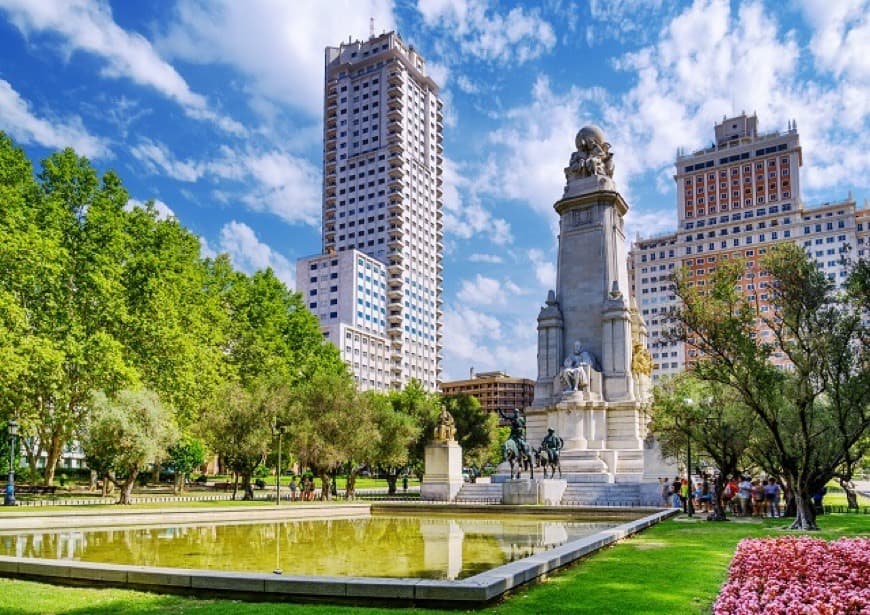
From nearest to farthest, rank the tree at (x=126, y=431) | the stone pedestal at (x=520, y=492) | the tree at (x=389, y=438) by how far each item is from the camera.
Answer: the stone pedestal at (x=520, y=492) → the tree at (x=126, y=431) → the tree at (x=389, y=438)

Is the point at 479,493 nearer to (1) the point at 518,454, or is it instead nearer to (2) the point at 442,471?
(2) the point at 442,471

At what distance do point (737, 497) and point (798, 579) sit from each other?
2150 centimetres

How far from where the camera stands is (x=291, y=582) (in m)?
Answer: 9.94

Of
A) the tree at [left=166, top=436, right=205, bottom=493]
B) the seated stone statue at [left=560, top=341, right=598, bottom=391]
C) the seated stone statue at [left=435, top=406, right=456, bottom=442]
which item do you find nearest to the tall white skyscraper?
the tree at [left=166, top=436, right=205, bottom=493]

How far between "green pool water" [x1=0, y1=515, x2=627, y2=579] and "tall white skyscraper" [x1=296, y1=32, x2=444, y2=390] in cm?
9977

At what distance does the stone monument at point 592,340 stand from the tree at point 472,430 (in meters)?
30.2

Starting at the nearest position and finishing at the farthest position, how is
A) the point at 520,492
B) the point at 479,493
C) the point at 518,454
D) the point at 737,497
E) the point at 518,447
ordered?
the point at 737,497 → the point at 520,492 → the point at 518,447 → the point at 518,454 → the point at 479,493

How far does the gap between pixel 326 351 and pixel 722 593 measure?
51882mm

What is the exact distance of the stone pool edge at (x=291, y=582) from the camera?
9.48 metres

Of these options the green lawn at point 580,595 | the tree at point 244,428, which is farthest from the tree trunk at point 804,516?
the tree at point 244,428

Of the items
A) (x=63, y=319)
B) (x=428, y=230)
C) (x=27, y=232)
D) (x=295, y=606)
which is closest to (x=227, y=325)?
(x=63, y=319)

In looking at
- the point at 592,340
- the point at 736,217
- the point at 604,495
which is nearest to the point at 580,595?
the point at 604,495

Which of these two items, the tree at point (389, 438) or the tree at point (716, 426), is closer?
the tree at point (716, 426)

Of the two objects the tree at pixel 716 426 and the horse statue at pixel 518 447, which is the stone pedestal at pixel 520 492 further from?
the tree at pixel 716 426
